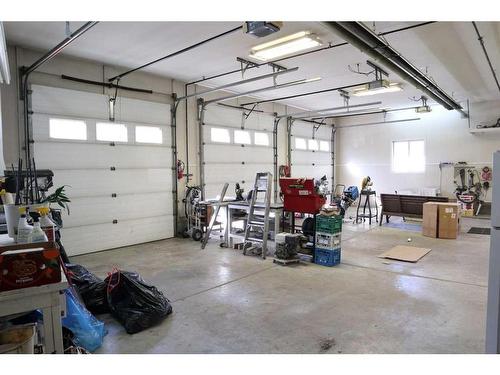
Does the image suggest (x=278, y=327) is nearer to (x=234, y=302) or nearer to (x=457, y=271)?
(x=234, y=302)

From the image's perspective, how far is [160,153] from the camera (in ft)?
22.3

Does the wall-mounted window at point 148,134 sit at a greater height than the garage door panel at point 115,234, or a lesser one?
greater

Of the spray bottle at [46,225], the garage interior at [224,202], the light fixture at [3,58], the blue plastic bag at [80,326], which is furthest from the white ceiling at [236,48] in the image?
the blue plastic bag at [80,326]

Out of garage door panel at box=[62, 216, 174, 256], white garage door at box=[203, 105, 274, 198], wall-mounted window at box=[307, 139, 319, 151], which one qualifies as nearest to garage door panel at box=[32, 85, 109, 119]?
garage door panel at box=[62, 216, 174, 256]

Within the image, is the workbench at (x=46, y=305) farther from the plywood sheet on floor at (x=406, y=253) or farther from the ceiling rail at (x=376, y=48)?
the plywood sheet on floor at (x=406, y=253)

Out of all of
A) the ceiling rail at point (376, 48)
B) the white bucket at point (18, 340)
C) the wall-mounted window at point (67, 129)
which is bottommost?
the white bucket at point (18, 340)

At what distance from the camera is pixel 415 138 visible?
10.7 metres

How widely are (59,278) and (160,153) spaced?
5256 mm

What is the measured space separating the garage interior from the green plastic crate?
32 mm

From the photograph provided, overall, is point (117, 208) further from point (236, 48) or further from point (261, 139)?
point (261, 139)

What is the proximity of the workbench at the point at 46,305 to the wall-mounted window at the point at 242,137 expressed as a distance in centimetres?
690

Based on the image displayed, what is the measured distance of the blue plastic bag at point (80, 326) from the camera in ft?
8.07

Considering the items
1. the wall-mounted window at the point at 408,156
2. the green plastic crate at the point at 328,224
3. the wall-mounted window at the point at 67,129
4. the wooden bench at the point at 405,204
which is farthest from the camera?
the wall-mounted window at the point at 408,156

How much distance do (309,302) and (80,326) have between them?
86.6 inches
